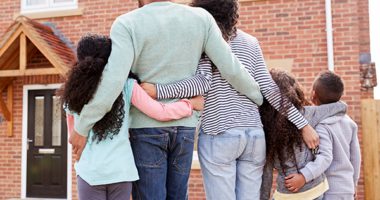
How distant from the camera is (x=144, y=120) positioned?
7.62 ft

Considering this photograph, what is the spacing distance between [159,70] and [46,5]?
20.7ft

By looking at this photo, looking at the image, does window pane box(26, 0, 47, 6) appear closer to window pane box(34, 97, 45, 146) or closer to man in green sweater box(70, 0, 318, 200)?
window pane box(34, 97, 45, 146)

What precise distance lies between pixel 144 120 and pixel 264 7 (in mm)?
4963

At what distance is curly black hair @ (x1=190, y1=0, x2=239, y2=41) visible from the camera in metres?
2.66

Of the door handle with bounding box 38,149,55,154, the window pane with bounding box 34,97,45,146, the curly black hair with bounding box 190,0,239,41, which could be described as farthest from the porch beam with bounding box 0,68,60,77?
the curly black hair with bounding box 190,0,239,41

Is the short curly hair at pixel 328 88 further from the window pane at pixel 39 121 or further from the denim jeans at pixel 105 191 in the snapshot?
the window pane at pixel 39 121

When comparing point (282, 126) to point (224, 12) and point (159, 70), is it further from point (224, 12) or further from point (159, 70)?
point (159, 70)

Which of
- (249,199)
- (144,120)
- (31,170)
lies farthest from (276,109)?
(31,170)

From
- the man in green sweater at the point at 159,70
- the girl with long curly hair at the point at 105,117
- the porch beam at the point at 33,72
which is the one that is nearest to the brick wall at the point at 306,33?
the porch beam at the point at 33,72

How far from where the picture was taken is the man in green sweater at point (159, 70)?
2.23 m

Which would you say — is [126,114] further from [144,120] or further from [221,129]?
[221,129]

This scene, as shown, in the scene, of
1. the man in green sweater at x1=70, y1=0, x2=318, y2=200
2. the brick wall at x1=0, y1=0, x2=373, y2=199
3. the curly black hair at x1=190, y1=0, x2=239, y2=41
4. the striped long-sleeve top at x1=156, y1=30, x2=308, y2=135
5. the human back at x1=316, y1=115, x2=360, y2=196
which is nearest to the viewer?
the man in green sweater at x1=70, y1=0, x2=318, y2=200

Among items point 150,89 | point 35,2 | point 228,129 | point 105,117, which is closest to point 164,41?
point 150,89

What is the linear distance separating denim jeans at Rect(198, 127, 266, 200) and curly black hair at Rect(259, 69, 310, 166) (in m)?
0.23
